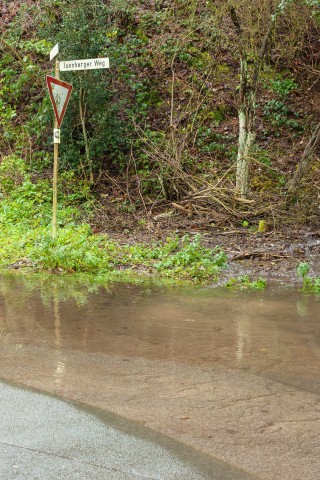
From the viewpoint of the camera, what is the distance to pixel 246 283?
9578 mm

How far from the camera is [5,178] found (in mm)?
16984

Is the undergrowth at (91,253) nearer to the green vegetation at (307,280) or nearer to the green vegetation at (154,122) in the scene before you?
the green vegetation at (154,122)

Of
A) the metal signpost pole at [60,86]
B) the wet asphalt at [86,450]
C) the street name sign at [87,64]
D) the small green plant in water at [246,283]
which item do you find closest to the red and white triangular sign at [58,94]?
the metal signpost pole at [60,86]

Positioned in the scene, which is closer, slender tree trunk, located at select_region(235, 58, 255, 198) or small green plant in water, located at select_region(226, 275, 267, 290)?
small green plant in water, located at select_region(226, 275, 267, 290)

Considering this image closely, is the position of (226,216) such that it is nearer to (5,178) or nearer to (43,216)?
(43,216)

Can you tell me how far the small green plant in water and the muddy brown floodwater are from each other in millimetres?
593

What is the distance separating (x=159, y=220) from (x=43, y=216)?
104 inches

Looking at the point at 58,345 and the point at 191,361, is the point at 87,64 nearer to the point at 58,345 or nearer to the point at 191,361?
the point at 58,345

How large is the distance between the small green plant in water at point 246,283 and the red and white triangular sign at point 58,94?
13.1 feet

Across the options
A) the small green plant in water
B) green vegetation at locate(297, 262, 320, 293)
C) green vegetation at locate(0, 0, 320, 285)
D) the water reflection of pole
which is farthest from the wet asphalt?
green vegetation at locate(0, 0, 320, 285)

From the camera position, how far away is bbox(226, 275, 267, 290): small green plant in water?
934cm

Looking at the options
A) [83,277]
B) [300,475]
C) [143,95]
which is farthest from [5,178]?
[300,475]

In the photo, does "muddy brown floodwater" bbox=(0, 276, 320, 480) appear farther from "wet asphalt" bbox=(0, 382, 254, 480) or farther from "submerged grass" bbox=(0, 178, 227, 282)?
"submerged grass" bbox=(0, 178, 227, 282)

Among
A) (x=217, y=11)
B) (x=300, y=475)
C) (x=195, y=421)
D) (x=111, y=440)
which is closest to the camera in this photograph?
(x=300, y=475)
